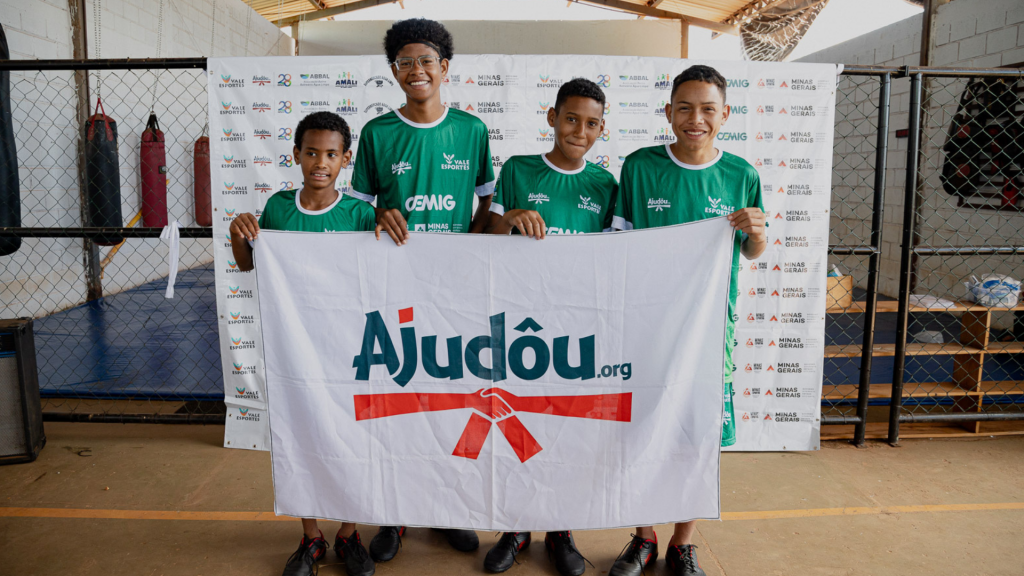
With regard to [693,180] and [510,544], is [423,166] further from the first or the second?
[510,544]

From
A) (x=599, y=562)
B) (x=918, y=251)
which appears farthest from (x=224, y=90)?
(x=918, y=251)

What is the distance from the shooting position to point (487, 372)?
6.45ft

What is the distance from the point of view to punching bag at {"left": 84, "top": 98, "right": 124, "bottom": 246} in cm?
604

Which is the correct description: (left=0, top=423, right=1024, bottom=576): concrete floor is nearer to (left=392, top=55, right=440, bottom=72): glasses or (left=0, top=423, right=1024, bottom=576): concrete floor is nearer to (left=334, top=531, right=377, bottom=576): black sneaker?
(left=334, top=531, right=377, bottom=576): black sneaker

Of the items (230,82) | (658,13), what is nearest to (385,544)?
(230,82)

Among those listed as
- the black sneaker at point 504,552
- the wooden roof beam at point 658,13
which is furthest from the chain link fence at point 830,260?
the wooden roof beam at point 658,13

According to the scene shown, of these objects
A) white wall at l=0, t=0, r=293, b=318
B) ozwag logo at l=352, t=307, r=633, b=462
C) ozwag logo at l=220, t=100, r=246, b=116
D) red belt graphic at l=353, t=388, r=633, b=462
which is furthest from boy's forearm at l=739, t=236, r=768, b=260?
white wall at l=0, t=0, r=293, b=318

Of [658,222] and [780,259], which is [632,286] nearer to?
[658,222]

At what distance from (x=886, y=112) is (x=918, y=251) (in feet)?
2.35

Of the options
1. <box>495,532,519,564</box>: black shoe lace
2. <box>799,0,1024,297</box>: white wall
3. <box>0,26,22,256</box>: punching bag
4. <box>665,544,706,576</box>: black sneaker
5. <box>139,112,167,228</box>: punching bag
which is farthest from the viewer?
<box>139,112,167,228</box>: punching bag

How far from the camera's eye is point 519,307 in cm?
196

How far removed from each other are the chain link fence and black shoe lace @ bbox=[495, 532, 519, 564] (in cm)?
193

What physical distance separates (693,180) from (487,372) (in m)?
0.91

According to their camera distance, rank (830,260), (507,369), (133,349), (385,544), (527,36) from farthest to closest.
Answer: (527,36) → (830,260) → (133,349) → (385,544) → (507,369)
